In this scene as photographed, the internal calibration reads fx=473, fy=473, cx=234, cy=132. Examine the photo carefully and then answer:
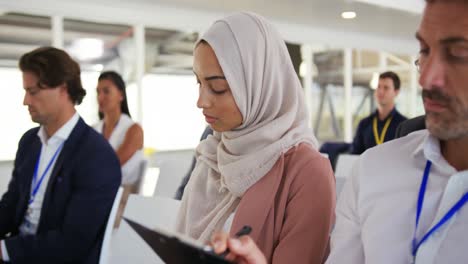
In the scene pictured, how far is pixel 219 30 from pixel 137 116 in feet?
15.3

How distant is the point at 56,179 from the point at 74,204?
0.46ft

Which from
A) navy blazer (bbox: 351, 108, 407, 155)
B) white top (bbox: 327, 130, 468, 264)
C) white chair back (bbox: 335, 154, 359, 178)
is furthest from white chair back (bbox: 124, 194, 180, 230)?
navy blazer (bbox: 351, 108, 407, 155)

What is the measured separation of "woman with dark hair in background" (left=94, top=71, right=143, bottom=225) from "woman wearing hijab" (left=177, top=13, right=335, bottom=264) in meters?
2.13

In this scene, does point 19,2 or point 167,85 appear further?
point 167,85

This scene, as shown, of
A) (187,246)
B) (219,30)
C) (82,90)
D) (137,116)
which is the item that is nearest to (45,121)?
(82,90)

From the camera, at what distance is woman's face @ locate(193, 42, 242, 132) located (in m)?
1.44

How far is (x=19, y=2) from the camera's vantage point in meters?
4.91

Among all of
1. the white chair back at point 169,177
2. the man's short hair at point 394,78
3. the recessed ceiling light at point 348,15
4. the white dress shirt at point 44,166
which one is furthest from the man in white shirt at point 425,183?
the recessed ceiling light at point 348,15

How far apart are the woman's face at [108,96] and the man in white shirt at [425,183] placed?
297 centimetres

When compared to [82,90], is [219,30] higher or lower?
higher

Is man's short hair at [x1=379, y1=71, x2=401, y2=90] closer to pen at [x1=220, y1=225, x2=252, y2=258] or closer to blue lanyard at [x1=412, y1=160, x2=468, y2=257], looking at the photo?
blue lanyard at [x1=412, y1=160, x2=468, y2=257]

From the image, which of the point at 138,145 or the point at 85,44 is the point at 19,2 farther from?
the point at 138,145

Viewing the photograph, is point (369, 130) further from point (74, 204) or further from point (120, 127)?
point (74, 204)

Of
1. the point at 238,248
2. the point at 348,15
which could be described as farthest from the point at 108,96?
the point at 348,15
